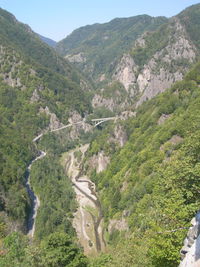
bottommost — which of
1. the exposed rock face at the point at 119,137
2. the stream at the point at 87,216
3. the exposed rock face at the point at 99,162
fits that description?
the stream at the point at 87,216

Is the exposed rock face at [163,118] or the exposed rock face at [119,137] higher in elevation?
the exposed rock face at [163,118]

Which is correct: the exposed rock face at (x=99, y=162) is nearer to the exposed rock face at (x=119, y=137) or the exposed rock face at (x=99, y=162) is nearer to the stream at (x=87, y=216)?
the stream at (x=87, y=216)

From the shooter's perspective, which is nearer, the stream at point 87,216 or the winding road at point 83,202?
the stream at point 87,216

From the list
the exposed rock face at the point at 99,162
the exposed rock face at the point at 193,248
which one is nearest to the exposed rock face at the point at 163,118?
the exposed rock face at the point at 99,162

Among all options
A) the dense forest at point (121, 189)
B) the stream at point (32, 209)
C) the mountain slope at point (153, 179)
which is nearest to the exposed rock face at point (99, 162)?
the mountain slope at point (153, 179)

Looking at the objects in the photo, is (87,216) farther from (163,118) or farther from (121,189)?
(163,118)

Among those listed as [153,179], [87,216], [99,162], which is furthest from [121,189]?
[99,162]

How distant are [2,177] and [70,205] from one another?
947 inches

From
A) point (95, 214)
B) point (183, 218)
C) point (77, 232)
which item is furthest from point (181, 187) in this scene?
point (95, 214)

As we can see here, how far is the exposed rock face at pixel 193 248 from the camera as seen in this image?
20328 millimetres

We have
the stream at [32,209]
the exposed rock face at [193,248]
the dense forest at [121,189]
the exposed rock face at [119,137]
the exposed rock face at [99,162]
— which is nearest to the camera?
the exposed rock face at [193,248]

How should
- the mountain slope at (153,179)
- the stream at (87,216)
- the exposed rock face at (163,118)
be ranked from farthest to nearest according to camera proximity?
the exposed rock face at (163,118) < the stream at (87,216) < the mountain slope at (153,179)

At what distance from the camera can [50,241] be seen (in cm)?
4644

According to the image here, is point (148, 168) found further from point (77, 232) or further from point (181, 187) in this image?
point (181, 187)
